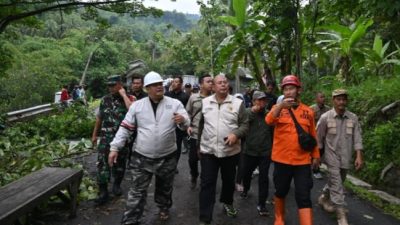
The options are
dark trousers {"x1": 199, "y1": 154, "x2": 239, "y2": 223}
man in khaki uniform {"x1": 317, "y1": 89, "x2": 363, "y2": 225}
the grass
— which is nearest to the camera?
dark trousers {"x1": 199, "y1": 154, "x2": 239, "y2": 223}

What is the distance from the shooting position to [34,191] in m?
4.38

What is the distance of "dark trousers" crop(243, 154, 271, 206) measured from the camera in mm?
5562


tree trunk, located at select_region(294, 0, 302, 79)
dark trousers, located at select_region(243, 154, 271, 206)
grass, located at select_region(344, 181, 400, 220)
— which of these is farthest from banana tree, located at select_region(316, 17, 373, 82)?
dark trousers, located at select_region(243, 154, 271, 206)

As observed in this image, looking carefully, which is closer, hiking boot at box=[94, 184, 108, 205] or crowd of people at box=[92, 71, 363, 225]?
crowd of people at box=[92, 71, 363, 225]

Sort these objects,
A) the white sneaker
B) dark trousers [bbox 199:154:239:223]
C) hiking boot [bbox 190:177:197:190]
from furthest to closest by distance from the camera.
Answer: the white sneaker → hiking boot [bbox 190:177:197:190] → dark trousers [bbox 199:154:239:223]

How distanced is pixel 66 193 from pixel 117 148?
182 centimetres

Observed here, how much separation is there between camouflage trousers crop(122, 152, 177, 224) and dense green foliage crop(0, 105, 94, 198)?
1.80 m

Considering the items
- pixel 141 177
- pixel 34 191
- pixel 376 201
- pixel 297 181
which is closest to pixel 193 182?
pixel 141 177

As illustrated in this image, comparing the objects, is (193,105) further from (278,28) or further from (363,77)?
(363,77)

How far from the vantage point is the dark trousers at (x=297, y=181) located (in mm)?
4344

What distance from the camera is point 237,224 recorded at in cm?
519

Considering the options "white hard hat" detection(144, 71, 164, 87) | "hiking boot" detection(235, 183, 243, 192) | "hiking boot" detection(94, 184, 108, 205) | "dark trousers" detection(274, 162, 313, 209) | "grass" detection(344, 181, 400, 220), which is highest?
"white hard hat" detection(144, 71, 164, 87)

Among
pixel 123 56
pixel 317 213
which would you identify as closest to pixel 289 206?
pixel 317 213

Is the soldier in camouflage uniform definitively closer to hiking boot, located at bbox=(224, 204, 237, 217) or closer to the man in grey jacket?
the man in grey jacket
